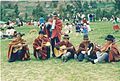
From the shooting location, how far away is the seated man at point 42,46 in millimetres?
14797

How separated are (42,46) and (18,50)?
0.96m

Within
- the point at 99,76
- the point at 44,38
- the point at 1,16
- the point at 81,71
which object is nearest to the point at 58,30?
the point at 44,38

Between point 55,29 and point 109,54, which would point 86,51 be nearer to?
point 109,54

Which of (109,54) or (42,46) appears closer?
(109,54)

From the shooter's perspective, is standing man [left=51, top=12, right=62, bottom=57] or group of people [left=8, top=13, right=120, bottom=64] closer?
group of people [left=8, top=13, right=120, bottom=64]

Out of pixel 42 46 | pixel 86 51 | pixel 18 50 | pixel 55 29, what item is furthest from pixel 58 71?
pixel 55 29

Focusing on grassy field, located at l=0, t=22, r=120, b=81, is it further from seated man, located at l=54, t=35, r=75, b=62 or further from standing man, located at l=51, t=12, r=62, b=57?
standing man, located at l=51, t=12, r=62, b=57

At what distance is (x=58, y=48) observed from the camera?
14.9 metres

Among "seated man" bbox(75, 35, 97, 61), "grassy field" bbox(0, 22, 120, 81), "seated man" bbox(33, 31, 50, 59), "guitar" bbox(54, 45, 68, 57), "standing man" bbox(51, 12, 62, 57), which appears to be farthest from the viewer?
"standing man" bbox(51, 12, 62, 57)

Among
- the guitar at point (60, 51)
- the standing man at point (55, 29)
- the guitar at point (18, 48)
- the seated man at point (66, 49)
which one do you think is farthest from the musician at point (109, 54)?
the guitar at point (18, 48)

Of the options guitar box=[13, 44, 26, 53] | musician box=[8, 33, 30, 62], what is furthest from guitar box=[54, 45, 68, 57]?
guitar box=[13, 44, 26, 53]

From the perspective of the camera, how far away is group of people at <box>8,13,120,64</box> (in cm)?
1348

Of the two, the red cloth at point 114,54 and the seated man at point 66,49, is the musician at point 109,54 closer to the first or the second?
the red cloth at point 114,54

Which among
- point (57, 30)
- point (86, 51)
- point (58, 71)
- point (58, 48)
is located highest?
point (57, 30)
